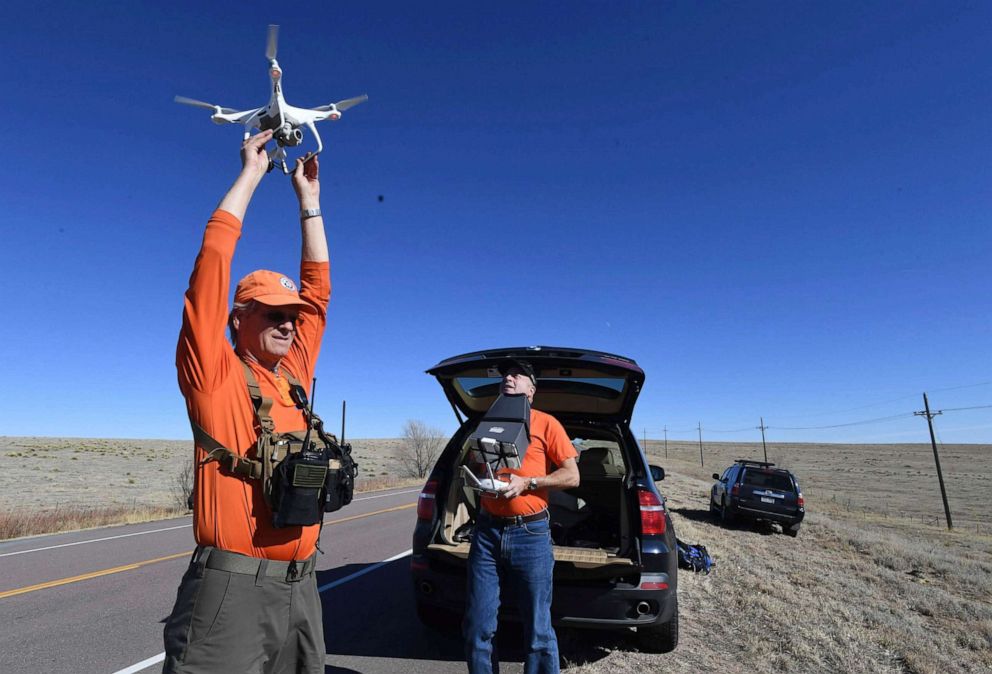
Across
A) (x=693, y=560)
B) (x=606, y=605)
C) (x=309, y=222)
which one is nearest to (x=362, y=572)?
(x=693, y=560)

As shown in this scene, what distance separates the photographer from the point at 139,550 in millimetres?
9344

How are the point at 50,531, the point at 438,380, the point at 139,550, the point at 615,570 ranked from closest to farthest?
the point at 615,570 < the point at 438,380 < the point at 139,550 < the point at 50,531

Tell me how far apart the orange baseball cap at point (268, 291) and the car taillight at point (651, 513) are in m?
2.96

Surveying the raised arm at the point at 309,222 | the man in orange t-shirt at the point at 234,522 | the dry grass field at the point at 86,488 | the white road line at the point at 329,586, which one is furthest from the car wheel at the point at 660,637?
the dry grass field at the point at 86,488

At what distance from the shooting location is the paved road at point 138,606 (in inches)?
168

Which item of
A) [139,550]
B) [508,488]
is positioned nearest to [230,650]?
[508,488]

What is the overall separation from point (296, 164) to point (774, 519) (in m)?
14.8

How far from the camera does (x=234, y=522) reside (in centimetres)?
168

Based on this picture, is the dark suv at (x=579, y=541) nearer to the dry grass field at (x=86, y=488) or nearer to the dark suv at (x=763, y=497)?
the dark suv at (x=763, y=497)

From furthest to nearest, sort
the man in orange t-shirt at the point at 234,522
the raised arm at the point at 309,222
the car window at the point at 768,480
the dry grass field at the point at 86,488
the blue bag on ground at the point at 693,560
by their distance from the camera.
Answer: the dry grass field at the point at 86,488, the car window at the point at 768,480, the blue bag on ground at the point at 693,560, the raised arm at the point at 309,222, the man in orange t-shirt at the point at 234,522

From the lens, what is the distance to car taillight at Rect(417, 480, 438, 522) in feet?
14.1

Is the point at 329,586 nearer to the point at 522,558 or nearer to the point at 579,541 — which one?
the point at 579,541

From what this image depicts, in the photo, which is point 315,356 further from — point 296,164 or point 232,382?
point 296,164

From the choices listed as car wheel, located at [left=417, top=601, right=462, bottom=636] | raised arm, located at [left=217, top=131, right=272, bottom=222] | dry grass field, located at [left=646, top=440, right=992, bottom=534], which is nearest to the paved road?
car wheel, located at [left=417, top=601, right=462, bottom=636]
